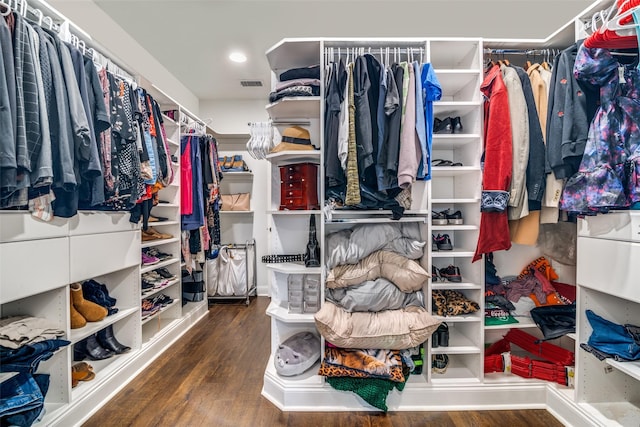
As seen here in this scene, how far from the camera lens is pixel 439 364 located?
1917 mm

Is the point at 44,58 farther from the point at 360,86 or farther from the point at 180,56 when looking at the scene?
the point at 180,56

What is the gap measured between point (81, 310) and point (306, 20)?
264 cm

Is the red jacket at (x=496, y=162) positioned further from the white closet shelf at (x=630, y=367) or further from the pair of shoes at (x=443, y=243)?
the white closet shelf at (x=630, y=367)

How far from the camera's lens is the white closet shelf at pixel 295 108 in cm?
180

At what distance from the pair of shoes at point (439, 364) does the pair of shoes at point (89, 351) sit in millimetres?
2178

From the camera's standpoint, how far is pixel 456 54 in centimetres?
196

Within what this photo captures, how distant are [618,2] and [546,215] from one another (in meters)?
1.01

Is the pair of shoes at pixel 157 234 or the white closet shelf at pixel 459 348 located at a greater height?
the pair of shoes at pixel 157 234

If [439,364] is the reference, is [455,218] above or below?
above

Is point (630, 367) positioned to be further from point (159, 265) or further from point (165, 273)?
point (165, 273)

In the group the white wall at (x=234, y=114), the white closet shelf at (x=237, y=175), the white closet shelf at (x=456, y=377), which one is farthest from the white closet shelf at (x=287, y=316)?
the white wall at (x=234, y=114)

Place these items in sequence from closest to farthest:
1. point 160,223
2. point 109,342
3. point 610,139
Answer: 1. point 610,139
2. point 109,342
3. point 160,223

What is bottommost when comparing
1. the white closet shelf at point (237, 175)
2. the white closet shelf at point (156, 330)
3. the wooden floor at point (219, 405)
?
the wooden floor at point (219, 405)

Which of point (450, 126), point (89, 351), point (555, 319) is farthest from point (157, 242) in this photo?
point (555, 319)
